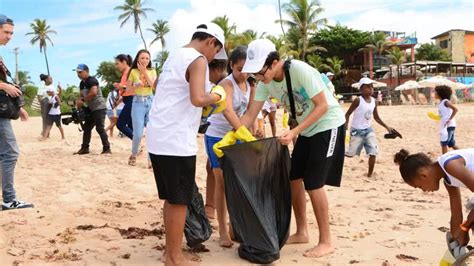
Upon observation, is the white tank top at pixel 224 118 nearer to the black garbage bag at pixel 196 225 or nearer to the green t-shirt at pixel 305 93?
the green t-shirt at pixel 305 93

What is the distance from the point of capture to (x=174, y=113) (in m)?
3.00

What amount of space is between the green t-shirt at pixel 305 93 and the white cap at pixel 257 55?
0.26m

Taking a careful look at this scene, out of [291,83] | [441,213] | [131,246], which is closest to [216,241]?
[131,246]

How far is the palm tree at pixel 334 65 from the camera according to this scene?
45.9 metres

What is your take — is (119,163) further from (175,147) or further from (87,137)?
(175,147)

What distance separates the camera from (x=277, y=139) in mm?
3502

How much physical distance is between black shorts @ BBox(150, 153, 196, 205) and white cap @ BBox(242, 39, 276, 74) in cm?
78

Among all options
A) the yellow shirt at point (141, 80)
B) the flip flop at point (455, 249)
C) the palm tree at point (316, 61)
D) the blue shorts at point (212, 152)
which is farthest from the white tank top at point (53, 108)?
the palm tree at point (316, 61)

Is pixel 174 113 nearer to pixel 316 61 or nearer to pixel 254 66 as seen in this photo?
pixel 254 66

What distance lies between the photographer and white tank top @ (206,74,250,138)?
394cm

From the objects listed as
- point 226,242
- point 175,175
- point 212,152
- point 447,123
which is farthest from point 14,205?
point 447,123

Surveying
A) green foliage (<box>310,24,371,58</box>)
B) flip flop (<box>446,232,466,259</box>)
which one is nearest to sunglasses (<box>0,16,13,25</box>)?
flip flop (<box>446,232,466,259</box>)

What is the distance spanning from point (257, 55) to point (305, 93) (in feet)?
1.53

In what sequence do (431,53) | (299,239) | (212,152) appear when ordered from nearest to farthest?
(299,239) → (212,152) → (431,53)
